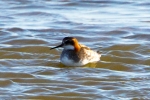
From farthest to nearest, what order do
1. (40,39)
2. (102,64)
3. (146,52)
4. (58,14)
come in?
(58,14) → (40,39) → (146,52) → (102,64)

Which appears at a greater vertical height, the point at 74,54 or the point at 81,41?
the point at 81,41

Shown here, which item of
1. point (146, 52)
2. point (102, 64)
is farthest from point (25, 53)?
point (146, 52)

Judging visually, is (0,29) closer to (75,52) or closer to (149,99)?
(75,52)

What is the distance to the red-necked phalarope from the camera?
1326 cm

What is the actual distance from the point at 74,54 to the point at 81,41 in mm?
2242

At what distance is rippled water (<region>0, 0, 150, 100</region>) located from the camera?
36.7 feet

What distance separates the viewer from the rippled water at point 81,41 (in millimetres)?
11188

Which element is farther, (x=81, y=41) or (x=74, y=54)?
(x=81, y=41)

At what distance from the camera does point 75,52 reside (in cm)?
1365

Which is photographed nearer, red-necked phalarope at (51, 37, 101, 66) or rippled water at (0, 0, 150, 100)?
rippled water at (0, 0, 150, 100)

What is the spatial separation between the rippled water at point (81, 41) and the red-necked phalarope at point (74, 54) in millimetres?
177

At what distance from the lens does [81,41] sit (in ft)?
51.8

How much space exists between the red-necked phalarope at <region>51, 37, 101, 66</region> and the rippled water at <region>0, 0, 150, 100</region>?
18cm

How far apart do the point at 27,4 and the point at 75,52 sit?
7736mm
